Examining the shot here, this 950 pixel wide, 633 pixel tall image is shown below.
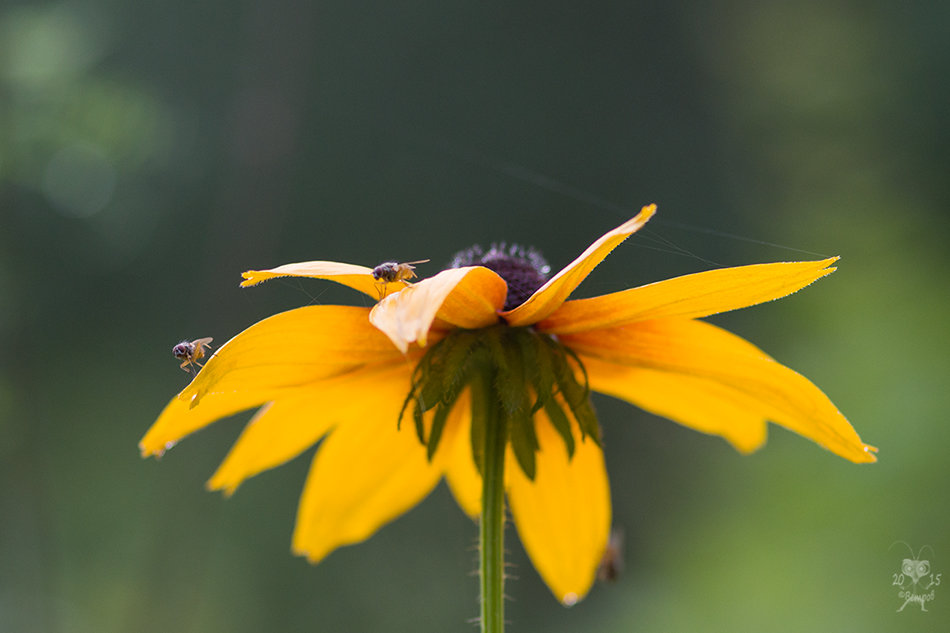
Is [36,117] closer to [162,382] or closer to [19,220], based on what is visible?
[19,220]

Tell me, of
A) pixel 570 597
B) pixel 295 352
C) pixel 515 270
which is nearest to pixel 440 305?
pixel 295 352

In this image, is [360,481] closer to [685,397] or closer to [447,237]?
[685,397]

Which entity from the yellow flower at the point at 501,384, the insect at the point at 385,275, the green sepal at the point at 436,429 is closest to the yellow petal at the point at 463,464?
the yellow flower at the point at 501,384

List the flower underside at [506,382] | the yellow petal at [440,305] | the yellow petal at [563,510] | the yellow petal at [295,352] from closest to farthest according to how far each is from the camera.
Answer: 1. the yellow petal at [440,305]
2. the yellow petal at [295,352]
3. the flower underside at [506,382]
4. the yellow petal at [563,510]

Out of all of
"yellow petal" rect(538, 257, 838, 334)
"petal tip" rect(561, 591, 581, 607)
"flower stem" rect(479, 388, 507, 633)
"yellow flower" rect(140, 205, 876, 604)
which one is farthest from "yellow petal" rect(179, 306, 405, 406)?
"petal tip" rect(561, 591, 581, 607)

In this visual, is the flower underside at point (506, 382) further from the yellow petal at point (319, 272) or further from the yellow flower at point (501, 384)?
the yellow petal at point (319, 272)

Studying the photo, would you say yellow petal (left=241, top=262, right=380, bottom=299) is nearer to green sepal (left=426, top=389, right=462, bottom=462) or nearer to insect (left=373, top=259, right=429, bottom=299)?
insect (left=373, top=259, right=429, bottom=299)
